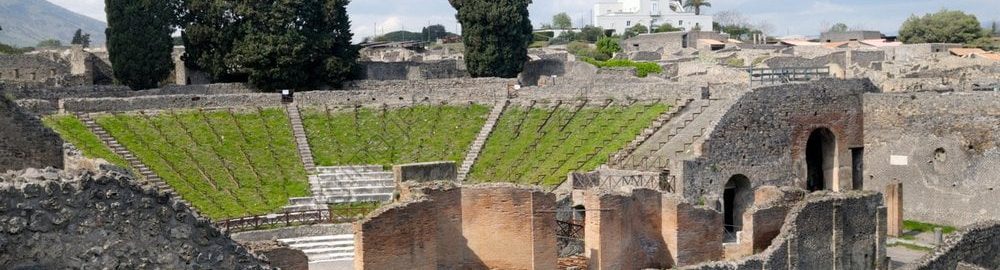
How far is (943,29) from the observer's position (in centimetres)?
7656

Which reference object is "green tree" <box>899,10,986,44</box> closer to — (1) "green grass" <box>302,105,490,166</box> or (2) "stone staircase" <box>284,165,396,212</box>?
(1) "green grass" <box>302,105,490,166</box>

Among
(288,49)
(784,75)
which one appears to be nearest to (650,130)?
(784,75)

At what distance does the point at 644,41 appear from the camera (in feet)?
233

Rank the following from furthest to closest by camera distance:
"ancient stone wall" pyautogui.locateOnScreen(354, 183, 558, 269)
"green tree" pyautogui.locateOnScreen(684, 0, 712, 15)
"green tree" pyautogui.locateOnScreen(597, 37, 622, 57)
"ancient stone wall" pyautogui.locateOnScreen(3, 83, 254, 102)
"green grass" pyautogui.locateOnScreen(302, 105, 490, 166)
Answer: "green tree" pyautogui.locateOnScreen(684, 0, 712, 15) < "green tree" pyautogui.locateOnScreen(597, 37, 622, 57) < "ancient stone wall" pyautogui.locateOnScreen(3, 83, 254, 102) < "green grass" pyautogui.locateOnScreen(302, 105, 490, 166) < "ancient stone wall" pyautogui.locateOnScreen(354, 183, 558, 269)

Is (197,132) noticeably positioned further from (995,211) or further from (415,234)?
(995,211)

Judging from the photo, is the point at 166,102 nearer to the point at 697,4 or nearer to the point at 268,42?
the point at 268,42

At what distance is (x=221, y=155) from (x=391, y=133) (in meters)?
5.73

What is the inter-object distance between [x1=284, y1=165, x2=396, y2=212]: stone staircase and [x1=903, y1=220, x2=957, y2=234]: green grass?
47.0 feet

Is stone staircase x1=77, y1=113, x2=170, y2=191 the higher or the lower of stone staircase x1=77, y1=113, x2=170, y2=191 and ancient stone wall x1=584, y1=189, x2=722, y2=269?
the higher

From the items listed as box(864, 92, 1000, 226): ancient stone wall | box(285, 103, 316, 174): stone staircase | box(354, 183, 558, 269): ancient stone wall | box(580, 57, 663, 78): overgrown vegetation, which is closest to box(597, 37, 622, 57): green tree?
box(580, 57, 663, 78): overgrown vegetation

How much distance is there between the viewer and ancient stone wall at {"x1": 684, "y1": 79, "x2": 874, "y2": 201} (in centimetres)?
2853

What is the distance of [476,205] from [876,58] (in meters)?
37.2

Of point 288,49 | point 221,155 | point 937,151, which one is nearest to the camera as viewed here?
point 937,151

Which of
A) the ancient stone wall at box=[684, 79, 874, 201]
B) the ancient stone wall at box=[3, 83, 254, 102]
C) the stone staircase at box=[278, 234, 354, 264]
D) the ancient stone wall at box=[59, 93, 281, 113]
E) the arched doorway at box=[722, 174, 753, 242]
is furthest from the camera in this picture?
the ancient stone wall at box=[3, 83, 254, 102]
